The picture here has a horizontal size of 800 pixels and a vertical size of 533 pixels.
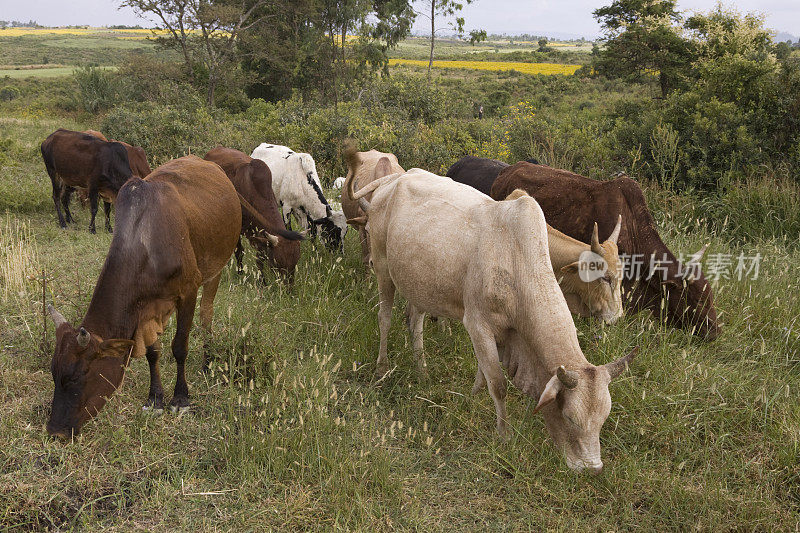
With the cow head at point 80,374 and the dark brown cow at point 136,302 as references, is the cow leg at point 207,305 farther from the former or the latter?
the cow head at point 80,374

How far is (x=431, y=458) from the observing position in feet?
13.0

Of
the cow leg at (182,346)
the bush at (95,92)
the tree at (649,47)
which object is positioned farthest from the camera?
the bush at (95,92)

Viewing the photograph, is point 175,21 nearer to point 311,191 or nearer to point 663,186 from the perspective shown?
point 311,191

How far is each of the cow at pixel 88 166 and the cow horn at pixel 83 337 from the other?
649cm

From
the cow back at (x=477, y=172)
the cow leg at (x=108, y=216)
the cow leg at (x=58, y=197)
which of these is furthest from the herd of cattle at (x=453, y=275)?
the cow leg at (x=58, y=197)

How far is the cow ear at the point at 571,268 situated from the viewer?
448 cm

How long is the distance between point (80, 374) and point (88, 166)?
707 cm


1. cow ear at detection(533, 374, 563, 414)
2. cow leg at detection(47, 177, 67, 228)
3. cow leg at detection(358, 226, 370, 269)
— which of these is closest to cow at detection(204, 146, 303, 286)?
cow leg at detection(358, 226, 370, 269)

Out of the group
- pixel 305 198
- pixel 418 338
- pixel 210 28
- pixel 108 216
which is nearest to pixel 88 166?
pixel 108 216

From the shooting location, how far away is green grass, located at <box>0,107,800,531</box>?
3326 mm

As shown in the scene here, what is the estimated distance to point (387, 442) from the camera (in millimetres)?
4008

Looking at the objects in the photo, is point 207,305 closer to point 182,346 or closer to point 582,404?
point 182,346

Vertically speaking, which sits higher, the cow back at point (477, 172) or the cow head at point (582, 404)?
the cow back at point (477, 172)

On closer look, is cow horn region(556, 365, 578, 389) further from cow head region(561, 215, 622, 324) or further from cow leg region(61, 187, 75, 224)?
cow leg region(61, 187, 75, 224)
